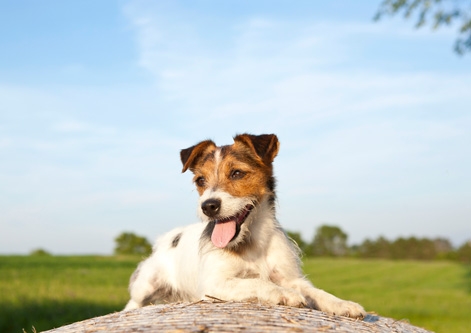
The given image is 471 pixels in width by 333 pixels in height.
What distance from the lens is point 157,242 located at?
7.36 m

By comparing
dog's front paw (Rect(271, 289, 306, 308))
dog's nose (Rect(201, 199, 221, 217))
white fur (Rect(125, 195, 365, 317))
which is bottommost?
dog's front paw (Rect(271, 289, 306, 308))

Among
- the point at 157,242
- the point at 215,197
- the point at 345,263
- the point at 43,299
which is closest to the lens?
the point at 215,197

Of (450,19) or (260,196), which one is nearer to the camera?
(260,196)

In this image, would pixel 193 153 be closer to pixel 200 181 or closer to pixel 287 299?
pixel 200 181

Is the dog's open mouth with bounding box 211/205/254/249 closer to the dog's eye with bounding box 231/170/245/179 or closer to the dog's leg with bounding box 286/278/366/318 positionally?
the dog's eye with bounding box 231/170/245/179

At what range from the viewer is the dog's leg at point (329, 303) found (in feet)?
16.7

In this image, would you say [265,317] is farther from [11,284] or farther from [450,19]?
[450,19]

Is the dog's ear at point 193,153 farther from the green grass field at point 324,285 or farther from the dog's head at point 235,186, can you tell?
the green grass field at point 324,285

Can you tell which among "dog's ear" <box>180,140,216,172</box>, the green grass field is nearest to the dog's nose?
"dog's ear" <box>180,140,216,172</box>

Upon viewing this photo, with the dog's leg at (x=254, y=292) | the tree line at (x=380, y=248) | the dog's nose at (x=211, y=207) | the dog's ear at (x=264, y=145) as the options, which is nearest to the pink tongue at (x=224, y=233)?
the dog's nose at (x=211, y=207)

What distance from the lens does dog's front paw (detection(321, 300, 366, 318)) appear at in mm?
5070

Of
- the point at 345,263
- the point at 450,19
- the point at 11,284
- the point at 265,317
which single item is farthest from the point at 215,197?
the point at 345,263

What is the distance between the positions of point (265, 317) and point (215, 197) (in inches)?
47.8

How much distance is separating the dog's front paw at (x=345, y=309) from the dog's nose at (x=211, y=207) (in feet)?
4.29
